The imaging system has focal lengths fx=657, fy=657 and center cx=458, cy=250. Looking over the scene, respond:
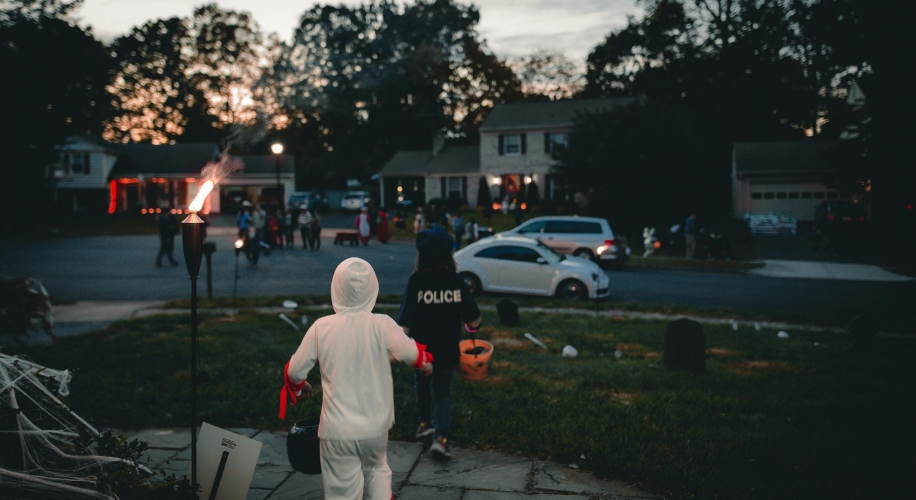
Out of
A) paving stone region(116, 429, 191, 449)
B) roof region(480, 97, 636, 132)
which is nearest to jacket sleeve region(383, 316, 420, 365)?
paving stone region(116, 429, 191, 449)

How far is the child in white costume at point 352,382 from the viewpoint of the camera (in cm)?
349

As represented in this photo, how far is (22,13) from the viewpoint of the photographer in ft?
26.5

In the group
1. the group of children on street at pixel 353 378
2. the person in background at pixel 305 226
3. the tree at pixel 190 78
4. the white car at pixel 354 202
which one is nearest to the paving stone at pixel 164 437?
the group of children on street at pixel 353 378

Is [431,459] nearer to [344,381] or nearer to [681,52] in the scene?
[344,381]

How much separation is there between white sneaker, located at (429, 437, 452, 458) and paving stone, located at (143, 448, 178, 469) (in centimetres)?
205

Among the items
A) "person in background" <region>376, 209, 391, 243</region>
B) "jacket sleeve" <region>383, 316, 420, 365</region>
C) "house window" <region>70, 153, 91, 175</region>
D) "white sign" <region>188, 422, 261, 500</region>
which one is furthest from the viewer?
"house window" <region>70, 153, 91, 175</region>

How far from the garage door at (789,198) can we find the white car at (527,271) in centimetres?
2541

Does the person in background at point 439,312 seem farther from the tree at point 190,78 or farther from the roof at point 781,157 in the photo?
the tree at point 190,78

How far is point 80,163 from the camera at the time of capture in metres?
45.5

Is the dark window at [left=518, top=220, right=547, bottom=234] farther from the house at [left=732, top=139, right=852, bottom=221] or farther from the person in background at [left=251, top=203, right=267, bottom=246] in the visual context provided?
the house at [left=732, top=139, right=852, bottom=221]

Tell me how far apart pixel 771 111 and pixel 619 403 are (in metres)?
45.2

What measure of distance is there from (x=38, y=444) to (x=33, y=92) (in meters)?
6.10

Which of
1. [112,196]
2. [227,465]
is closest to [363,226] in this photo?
[227,465]

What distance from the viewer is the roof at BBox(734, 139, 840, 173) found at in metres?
35.2
